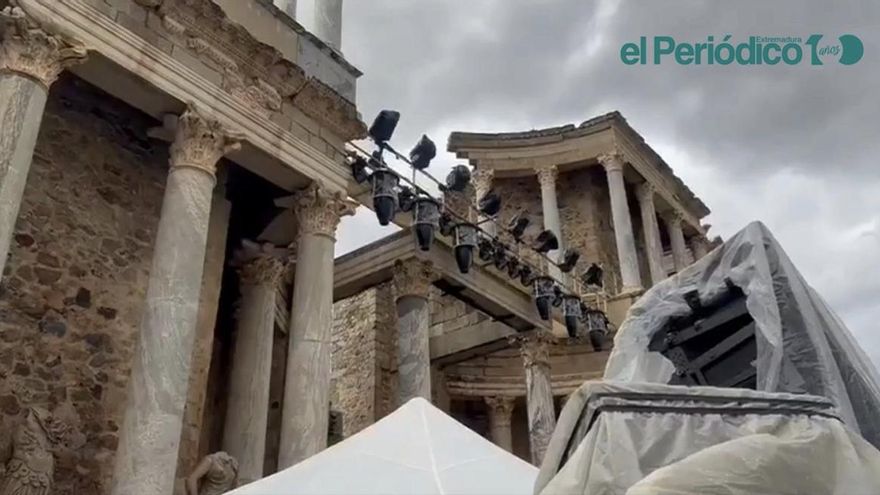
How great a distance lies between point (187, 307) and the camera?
683 cm

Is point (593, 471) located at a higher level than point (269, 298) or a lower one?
lower

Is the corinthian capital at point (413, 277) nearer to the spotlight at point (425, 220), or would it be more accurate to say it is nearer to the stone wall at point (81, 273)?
the spotlight at point (425, 220)

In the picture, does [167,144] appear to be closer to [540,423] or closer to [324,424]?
[324,424]

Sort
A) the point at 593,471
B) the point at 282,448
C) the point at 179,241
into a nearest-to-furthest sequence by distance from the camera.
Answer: the point at 593,471
the point at 179,241
the point at 282,448

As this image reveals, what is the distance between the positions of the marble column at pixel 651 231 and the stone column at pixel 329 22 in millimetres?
11081

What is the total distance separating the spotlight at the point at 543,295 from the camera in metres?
12.5

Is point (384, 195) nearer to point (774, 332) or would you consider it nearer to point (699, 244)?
point (774, 332)

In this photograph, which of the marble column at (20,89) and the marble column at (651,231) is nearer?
the marble column at (20,89)

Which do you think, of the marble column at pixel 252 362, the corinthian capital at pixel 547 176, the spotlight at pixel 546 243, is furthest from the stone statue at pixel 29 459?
the corinthian capital at pixel 547 176

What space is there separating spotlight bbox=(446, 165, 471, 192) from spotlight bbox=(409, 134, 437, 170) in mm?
982

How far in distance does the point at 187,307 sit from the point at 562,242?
14.3 metres

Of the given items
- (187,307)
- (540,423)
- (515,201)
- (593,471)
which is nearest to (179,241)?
(187,307)

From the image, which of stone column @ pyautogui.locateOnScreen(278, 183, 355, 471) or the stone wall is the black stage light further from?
the stone wall

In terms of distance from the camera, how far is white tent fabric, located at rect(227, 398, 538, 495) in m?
3.81
